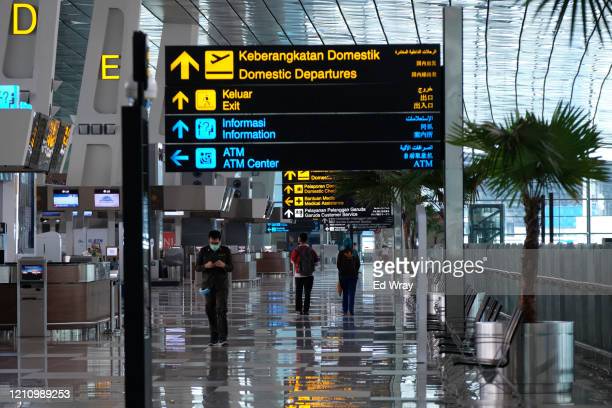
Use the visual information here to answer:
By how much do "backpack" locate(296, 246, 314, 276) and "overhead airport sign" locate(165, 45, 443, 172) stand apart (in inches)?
446

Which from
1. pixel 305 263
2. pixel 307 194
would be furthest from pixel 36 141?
pixel 307 194

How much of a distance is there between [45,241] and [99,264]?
14.2 ft

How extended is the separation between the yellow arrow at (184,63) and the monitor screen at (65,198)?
77.9 feet

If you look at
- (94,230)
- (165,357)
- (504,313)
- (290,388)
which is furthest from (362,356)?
(94,230)

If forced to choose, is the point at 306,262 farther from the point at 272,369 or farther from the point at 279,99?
the point at 279,99

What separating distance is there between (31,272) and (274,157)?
7.02 metres

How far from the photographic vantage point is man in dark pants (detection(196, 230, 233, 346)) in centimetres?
1684

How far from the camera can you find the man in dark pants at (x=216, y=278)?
55.3 ft

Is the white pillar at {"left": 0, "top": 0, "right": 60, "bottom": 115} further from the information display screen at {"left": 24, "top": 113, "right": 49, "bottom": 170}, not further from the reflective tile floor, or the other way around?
the reflective tile floor

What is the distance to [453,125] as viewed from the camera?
1340 cm

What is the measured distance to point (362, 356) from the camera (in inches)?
601

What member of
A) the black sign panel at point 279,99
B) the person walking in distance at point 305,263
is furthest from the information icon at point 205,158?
the person walking in distance at point 305,263

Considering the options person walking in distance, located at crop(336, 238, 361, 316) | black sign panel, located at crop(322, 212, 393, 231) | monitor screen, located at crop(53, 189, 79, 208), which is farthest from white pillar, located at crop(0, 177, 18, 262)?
black sign panel, located at crop(322, 212, 393, 231)

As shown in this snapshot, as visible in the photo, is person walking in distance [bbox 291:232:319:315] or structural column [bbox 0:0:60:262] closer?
person walking in distance [bbox 291:232:319:315]
